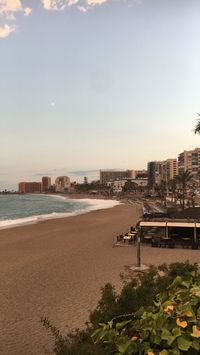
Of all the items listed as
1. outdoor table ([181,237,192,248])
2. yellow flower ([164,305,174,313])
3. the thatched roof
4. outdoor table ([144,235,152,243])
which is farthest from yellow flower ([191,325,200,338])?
the thatched roof

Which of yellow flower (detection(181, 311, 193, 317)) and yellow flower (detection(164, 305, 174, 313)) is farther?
yellow flower (detection(164, 305, 174, 313))

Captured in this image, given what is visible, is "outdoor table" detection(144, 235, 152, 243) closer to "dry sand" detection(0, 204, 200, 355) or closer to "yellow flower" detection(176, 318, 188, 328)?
"dry sand" detection(0, 204, 200, 355)

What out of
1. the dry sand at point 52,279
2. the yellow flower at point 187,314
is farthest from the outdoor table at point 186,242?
the yellow flower at point 187,314

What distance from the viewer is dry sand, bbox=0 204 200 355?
11604 millimetres

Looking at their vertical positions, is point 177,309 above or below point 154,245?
above

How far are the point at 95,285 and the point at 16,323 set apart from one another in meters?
5.01

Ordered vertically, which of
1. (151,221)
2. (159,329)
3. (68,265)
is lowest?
(68,265)

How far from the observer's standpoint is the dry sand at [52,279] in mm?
11604

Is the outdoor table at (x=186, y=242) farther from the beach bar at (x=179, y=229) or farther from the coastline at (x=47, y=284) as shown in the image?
the coastline at (x=47, y=284)

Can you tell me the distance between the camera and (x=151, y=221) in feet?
92.1

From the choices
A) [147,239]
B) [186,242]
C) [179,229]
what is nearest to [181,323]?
[186,242]

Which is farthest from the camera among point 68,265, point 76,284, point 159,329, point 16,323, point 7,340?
point 68,265

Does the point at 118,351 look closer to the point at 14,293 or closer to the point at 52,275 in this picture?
the point at 14,293

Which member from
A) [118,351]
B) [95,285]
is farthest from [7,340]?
[118,351]
